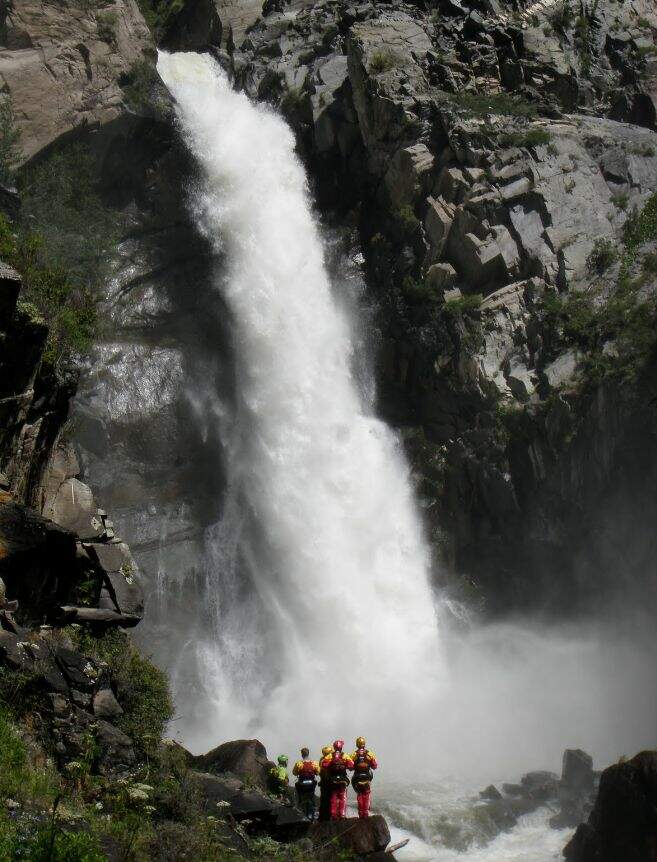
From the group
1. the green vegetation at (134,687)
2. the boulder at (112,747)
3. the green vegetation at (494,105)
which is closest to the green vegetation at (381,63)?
the green vegetation at (494,105)

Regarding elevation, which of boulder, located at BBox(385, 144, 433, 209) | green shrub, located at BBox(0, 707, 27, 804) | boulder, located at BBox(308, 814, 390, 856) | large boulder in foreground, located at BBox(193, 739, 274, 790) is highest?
boulder, located at BBox(385, 144, 433, 209)

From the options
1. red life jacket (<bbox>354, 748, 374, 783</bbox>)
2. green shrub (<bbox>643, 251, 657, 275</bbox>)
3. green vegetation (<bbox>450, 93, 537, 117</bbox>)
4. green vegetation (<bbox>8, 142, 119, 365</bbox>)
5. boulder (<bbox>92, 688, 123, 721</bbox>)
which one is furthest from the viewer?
green vegetation (<bbox>450, 93, 537, 117</bbox>)

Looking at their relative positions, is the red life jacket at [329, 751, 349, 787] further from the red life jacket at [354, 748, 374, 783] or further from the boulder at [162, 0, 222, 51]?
the boulder at [162, 0, 222, 51]

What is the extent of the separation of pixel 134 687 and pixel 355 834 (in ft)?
12.4

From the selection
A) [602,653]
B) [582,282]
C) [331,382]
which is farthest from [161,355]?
[602,653]

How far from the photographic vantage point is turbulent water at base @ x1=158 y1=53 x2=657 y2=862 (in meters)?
21.9

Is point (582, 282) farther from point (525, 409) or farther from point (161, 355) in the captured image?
point (161, 355)

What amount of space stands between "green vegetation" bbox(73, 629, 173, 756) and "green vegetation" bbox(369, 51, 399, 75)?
23.2 m

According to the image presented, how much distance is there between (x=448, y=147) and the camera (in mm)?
28281

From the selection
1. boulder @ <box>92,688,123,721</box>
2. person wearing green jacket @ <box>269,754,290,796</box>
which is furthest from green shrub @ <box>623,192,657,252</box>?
boulder @ <box>92,688,123,721</box>

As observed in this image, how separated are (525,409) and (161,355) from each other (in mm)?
11513

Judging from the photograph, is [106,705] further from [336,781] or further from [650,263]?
[650,263]

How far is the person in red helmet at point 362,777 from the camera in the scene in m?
12.8

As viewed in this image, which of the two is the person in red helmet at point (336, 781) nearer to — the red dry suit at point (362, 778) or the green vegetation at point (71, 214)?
the red dry suit at point (362, 778)
